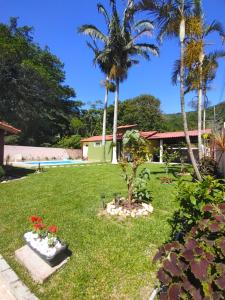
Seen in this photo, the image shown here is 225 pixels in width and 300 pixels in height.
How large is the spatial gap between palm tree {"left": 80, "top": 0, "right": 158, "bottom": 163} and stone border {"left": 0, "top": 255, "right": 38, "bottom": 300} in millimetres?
17152

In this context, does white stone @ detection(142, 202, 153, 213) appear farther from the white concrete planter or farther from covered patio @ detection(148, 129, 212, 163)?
covered patio @ detection(148, 129, 212, 163)

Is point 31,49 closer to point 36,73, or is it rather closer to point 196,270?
point 36,73

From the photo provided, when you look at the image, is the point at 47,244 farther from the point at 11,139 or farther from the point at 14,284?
the point at 11,139

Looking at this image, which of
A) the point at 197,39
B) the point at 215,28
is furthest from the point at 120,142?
the point at 197,39

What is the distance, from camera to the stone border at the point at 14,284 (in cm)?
329

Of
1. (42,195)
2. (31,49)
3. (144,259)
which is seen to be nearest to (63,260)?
(144,259)

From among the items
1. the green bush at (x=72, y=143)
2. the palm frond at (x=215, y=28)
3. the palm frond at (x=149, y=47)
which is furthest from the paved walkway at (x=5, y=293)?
the green bush at (x=72, y=143)

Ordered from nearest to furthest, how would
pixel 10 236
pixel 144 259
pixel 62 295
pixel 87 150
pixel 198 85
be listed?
pixel 62 295 < pixel 144 259 < pixel 10 236 < pixel 198 85 < pixel 87 150

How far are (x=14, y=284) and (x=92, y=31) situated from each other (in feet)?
69.1

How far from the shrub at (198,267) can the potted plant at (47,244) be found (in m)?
2.20

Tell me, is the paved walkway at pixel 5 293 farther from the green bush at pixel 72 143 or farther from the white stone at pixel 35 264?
the green bush at pixel 72 143

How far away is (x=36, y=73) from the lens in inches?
1226

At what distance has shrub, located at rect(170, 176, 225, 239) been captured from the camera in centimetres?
274

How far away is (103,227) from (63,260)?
4.19 feet
